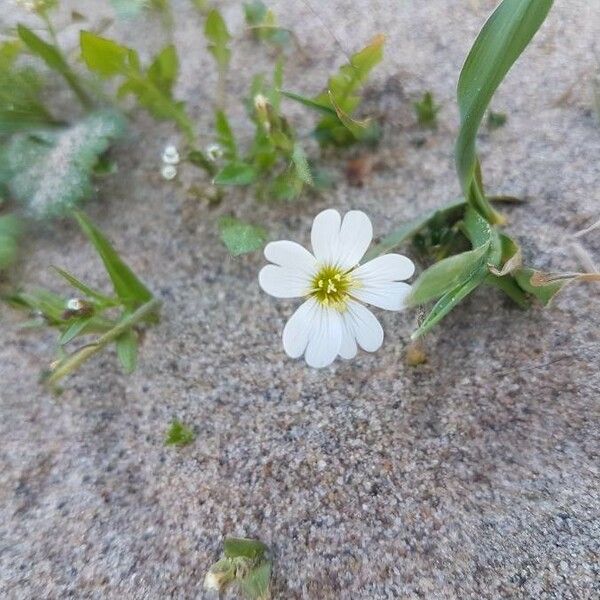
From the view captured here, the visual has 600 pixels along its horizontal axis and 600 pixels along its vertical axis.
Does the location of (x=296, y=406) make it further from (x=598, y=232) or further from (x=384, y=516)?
(x=598, y=232)

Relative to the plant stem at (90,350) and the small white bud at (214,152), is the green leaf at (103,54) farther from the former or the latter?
the plant stem at (90,350)

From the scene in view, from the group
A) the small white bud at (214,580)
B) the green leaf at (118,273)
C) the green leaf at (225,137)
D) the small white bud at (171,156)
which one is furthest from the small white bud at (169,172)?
the small white bud at (214,580)

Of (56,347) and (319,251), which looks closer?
(319,251)

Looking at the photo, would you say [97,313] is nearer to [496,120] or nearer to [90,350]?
[90,350]

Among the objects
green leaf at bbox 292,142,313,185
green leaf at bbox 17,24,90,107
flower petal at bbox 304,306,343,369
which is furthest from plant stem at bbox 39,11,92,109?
flower petal at bbox 304,306,343,369

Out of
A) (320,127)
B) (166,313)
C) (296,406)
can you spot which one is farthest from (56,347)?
(320,127)

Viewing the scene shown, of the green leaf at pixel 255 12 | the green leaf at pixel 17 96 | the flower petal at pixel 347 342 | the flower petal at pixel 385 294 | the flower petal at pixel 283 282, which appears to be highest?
the green leaf at pixel 17 96
